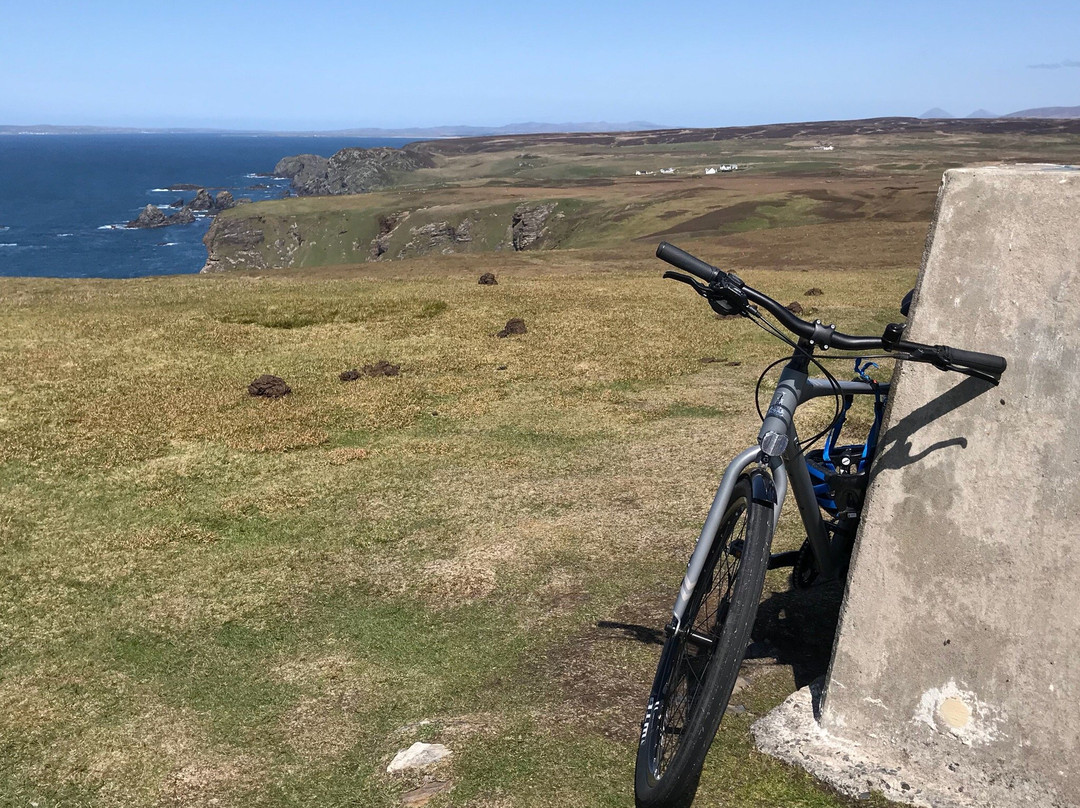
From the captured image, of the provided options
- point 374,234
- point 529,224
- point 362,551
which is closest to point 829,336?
point 362,551

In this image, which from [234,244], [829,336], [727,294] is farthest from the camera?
[234,244]

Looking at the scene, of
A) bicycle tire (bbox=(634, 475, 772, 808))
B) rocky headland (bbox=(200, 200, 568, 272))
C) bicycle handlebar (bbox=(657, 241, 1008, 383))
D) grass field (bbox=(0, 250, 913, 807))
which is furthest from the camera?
rocky headland (bbox=(200, 200, 568, 272))

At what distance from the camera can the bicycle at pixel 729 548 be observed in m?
5.09

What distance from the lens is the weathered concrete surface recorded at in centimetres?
559

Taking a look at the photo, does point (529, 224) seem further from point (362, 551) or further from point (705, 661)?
point (705, 661)

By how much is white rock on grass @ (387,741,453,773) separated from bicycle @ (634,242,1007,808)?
1637 millimetres

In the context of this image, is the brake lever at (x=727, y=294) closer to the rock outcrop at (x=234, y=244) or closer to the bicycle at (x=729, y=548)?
the bicycle at (x=729, y=548)

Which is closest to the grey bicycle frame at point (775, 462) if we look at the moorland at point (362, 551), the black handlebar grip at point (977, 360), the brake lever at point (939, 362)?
the brake lever at point (939, 362)

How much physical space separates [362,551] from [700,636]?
6.22m

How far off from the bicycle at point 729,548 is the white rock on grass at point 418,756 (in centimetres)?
164

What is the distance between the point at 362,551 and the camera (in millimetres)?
10914

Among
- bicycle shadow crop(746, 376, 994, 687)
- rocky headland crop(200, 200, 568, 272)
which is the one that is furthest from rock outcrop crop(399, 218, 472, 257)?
bicycle shadow crop(746, 376, 994, 687)

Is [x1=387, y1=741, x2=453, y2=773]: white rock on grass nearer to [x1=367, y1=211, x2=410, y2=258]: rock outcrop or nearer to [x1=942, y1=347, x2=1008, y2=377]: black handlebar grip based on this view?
[x1=942, y1=347, x2=1008, y2=377]: black handlebar grip

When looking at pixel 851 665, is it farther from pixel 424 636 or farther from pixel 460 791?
pixel 424 636
